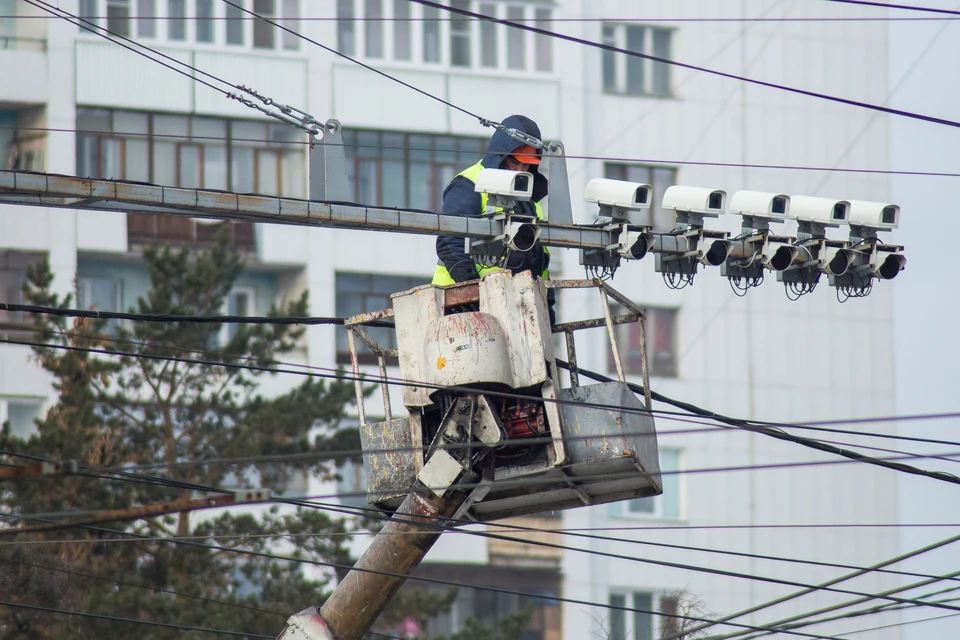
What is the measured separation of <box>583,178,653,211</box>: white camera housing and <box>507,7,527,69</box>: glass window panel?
94.7 feet

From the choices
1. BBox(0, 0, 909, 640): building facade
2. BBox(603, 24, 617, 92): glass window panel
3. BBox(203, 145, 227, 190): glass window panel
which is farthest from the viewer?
BBox(603, 24, 617, 92): glass window panel

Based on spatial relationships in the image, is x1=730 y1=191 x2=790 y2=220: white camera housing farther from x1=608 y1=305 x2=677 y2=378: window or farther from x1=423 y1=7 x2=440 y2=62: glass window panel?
x1=608 y1=305 x2=677 y2=378: window

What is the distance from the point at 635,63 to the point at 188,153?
11.2 metres

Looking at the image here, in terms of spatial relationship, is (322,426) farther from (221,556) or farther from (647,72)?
(647,72)

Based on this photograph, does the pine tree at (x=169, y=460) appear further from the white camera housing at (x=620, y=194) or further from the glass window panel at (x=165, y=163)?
the white camera housing at (x=620, y=194)

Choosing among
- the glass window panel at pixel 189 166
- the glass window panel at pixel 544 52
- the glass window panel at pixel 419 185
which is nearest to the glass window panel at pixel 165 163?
the glass window panel at pixel 189 166

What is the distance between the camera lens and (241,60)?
40.7 meters

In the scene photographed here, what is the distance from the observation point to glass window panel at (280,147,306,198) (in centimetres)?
4206

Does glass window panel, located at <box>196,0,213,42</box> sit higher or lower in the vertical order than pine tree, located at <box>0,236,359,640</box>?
higher

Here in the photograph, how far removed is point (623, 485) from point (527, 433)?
85cm

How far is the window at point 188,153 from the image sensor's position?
40125 mm

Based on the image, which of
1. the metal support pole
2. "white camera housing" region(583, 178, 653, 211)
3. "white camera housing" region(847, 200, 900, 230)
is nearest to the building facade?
"white camera housing" region(847, 200, 900, 230)

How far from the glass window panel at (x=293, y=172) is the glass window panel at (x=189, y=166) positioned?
1921mm

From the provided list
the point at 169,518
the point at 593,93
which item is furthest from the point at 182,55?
the point at 169,518
